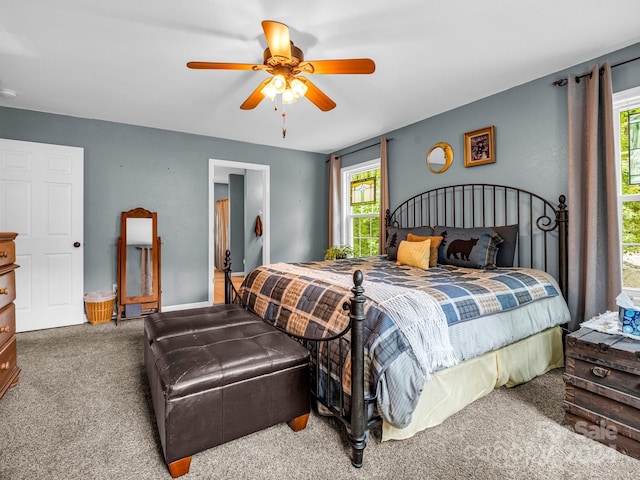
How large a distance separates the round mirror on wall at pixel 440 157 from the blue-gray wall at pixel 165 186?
2.28 meters

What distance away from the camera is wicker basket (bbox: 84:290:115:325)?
385 centimetres

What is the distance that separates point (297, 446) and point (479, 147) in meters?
3.21

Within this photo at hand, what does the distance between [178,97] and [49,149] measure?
168 centimetres

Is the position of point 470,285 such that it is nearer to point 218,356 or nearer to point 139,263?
point 218,356

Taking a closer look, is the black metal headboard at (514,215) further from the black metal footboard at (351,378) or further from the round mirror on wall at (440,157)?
the black metal footboard at (351,378)

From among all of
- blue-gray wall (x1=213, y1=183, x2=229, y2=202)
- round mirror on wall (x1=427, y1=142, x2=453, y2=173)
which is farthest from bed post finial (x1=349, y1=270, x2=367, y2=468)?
blue-gray wall (x1=213, y1=183, x2=229, y2=202)

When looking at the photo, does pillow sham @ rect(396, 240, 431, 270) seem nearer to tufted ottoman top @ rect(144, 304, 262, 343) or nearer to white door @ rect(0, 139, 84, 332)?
tufted ottoman top @ rect(144, 304, 262, 343)

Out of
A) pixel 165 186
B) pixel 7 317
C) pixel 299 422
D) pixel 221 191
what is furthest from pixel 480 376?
pixel 221 191

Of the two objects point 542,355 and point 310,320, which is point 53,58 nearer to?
point 310,320

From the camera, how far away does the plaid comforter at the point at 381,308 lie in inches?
60.6

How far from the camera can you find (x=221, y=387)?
1.53 metres

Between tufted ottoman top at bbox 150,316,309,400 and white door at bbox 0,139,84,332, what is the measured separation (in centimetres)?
273

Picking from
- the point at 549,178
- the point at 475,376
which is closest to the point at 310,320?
the point at 475,376

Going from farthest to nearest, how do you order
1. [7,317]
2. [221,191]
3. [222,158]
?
[221,191] → [222,158] → [7,317]
